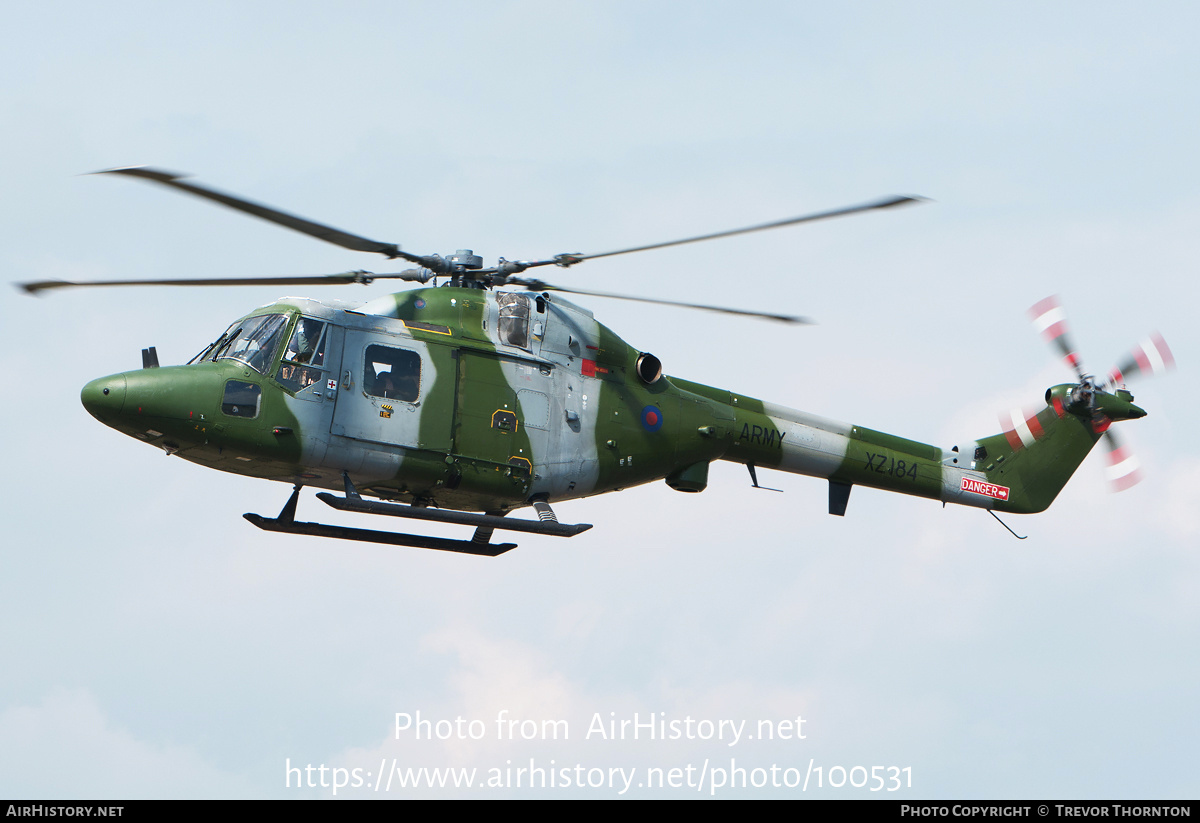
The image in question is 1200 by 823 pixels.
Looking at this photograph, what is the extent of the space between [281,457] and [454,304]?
3723mm

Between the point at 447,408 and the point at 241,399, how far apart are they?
309cm

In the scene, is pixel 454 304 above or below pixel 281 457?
above

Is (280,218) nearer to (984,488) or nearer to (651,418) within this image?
(651,418)

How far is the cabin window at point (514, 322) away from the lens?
22750 millimetres

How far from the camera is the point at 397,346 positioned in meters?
21.7

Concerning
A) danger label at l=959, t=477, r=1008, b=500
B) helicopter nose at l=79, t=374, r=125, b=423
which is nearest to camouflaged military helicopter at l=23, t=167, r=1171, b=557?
helicopter nose at l=79, t=374, r=125, b=423

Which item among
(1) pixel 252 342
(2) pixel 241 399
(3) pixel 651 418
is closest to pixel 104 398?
(2) pixel 241 399

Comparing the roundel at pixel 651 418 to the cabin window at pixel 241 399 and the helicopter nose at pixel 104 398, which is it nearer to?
the cabin window at pixel 241 399

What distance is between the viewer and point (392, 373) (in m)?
21.6

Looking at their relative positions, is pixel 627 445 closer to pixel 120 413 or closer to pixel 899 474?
pixel 899 474

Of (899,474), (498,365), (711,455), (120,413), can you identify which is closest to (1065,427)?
(899,474)

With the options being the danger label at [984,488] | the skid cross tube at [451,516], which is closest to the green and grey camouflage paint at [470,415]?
the skid cross tube at [451,516]

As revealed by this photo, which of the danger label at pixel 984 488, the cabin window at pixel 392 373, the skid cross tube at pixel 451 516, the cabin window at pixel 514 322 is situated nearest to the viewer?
the skid cross tube at pixel 451 516

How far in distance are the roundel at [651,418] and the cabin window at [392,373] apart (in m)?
4.19
